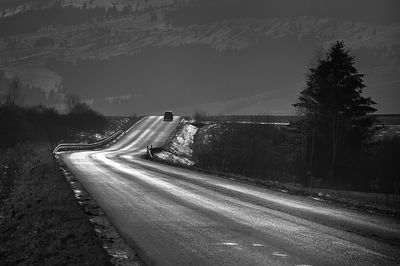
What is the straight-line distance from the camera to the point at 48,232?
39.7 feet

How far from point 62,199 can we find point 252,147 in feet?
160

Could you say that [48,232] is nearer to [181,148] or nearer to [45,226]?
[45,226]

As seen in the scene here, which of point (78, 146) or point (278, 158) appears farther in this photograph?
point (278, 158)

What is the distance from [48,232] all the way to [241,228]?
444cm

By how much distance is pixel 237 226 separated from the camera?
467 inches

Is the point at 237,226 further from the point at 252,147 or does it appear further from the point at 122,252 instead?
the point at 252,147

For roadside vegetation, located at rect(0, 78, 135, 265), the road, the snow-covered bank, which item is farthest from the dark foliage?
the road

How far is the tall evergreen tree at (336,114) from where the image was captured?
4772 centimetres

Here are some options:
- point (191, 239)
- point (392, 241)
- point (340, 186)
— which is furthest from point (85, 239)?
point (340, 186)

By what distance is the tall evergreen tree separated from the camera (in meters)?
47.7

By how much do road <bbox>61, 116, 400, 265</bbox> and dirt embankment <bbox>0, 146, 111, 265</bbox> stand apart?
0.82 m

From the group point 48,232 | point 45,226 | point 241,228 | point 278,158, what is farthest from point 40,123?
point 241,228

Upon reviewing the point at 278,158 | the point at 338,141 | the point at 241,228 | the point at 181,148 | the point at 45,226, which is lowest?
the point at 278,158

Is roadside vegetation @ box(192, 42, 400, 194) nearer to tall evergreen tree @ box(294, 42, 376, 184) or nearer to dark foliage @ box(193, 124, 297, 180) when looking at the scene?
tall evergreen tree @ box(294, 42, 376, 184)
